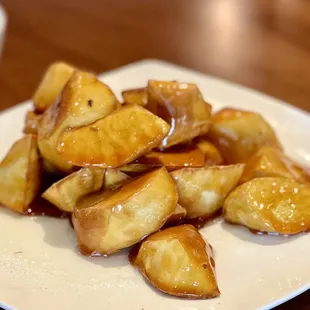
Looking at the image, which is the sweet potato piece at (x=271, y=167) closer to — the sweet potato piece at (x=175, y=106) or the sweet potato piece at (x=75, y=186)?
the sweet potato piece at (x=175, y=106)

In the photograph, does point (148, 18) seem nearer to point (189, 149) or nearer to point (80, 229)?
point (189, 149)

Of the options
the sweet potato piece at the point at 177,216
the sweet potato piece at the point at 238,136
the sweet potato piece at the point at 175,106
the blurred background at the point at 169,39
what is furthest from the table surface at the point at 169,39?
the sweet potato piece at the point at 177,216

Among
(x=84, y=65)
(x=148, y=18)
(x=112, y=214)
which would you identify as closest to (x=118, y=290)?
(x=112, y=214)

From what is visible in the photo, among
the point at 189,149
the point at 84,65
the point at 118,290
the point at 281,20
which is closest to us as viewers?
the point at 118,290

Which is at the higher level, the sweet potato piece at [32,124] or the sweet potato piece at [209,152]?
the sweet potato piece at [209,152]

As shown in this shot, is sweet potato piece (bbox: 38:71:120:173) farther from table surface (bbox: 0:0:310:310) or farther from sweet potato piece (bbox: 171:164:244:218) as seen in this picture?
table surface (bbox: 0:0:310:310)

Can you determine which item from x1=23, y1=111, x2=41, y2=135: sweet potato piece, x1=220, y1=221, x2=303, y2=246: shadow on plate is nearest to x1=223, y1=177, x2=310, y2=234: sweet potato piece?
x1=220, y1=221, x2=303, y2=246: shadow on plate

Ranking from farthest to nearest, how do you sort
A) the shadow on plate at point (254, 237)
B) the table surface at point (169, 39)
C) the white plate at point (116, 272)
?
the table surface at point (169, 39) < the shadow on plate at point (254, 237) < the white plate at point (116, 272)
